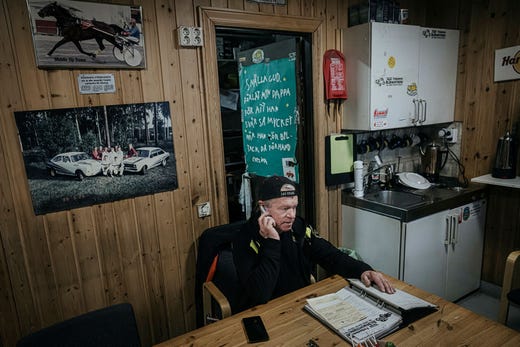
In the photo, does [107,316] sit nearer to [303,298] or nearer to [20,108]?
[303,298]

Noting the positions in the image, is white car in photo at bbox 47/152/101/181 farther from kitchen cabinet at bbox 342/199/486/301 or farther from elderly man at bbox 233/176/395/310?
kitchen cabinet at bbox 342/199/486/301

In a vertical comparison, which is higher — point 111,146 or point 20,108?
point 20,108

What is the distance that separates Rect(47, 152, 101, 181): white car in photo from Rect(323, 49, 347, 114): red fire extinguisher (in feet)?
5.52

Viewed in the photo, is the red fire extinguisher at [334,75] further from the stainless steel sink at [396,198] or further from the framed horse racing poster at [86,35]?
the framed horse racing poster at [86,35]

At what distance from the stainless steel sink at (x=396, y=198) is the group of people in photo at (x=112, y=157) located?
1830 mm

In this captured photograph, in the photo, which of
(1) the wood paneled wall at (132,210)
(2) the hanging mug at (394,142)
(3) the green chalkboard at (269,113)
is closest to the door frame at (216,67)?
(1) the wood paneled wall at (132,210)

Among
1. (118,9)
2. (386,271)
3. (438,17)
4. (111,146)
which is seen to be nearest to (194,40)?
(118,9)

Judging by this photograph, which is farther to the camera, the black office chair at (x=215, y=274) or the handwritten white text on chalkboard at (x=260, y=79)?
the handwritten white text on chalkboard at (x=260, y=79)

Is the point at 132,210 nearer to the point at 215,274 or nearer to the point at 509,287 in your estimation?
the point at 215,274

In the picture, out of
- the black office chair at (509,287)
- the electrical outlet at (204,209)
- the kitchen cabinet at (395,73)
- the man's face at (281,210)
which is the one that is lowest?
the black office chair at (509,287)

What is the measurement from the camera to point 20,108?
5.43ft

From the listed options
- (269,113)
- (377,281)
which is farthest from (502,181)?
(269,113)

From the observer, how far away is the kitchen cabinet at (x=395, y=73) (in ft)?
8.05

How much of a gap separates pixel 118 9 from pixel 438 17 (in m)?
2.77
